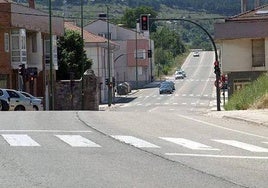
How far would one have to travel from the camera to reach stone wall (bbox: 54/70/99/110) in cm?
6178

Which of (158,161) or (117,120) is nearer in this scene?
(158,161)

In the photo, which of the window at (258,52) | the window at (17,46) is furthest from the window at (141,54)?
the window at (17,46)

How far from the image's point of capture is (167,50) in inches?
7264

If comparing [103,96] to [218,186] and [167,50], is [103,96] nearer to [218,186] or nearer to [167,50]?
[218,186]

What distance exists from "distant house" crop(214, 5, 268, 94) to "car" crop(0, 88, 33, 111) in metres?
20.9

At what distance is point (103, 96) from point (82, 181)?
7890cm

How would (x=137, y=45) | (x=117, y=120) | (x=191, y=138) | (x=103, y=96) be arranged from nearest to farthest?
(x=191, y=138), (x=117, y=120), (x=103, y=96), (x=137, y=45)

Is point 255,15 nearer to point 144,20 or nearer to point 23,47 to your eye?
point 144,20

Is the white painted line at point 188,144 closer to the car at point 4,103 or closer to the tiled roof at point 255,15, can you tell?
the car at point 4,103

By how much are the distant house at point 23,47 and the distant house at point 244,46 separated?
1488cm

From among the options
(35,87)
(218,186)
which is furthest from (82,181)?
(35,87)

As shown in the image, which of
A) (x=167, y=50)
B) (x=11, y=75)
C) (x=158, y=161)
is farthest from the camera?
(x=167, y=50)

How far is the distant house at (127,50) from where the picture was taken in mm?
119000

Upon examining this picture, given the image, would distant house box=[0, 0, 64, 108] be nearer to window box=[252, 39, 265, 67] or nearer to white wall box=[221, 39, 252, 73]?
white wall box=[221, 39, 252, 73]
